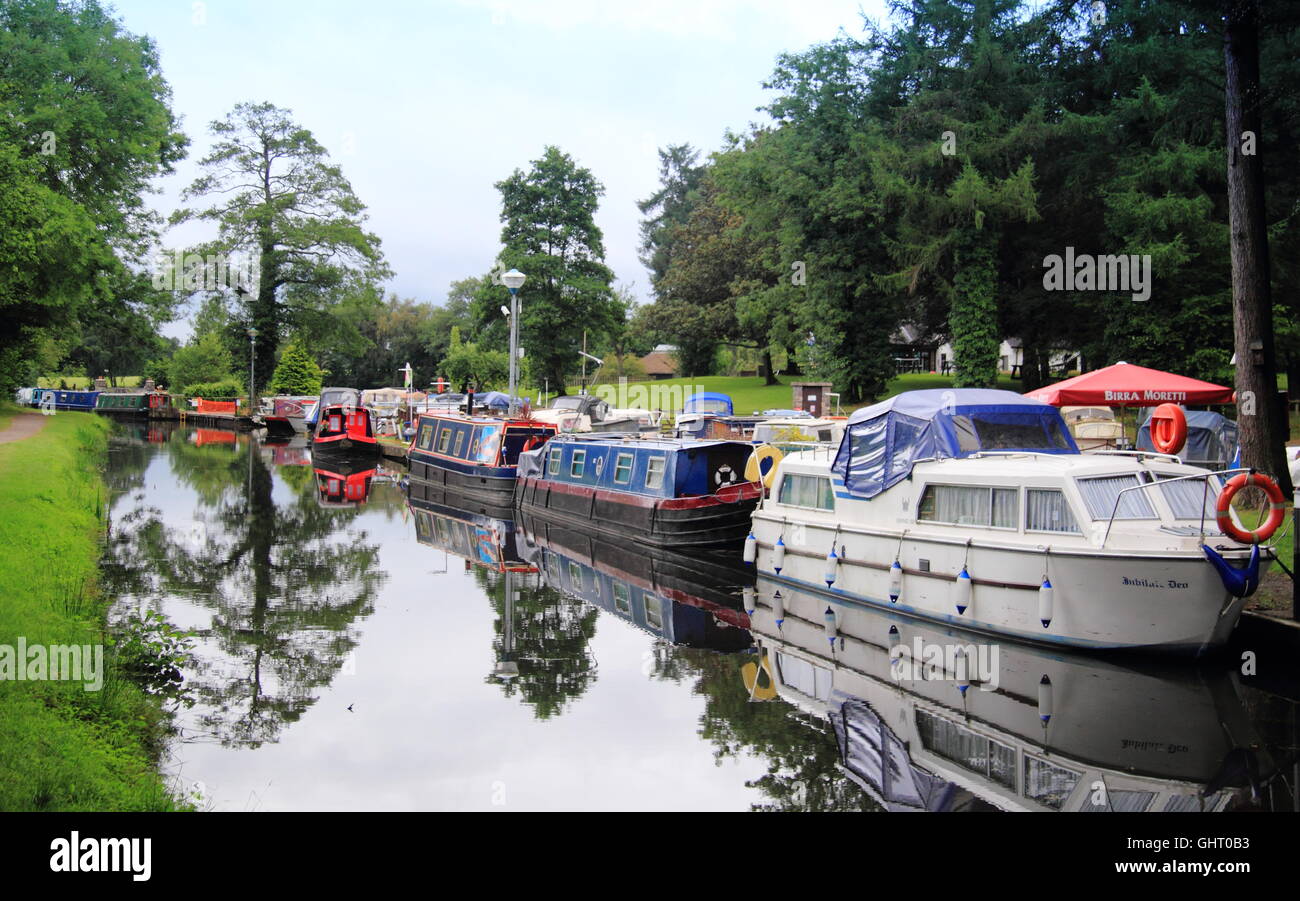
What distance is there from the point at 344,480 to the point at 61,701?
25.6 metres

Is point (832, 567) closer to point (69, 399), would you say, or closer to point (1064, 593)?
point (1064, 593)

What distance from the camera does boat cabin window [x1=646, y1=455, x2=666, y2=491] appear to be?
19953 mm

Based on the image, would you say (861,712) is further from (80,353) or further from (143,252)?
(80,353)

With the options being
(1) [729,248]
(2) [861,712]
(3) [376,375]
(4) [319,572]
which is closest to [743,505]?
(4) [319,572]

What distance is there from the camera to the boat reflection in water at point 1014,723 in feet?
26.2

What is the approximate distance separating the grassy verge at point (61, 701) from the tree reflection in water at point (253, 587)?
0.68 m

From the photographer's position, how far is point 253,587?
16.0m

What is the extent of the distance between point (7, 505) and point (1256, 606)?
16148mm

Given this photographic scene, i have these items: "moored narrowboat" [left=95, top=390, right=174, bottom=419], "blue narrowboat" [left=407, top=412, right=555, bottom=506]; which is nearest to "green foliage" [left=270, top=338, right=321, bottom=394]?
"moored narrowboat" [left=95, top=390, right=174, bottom=419]
